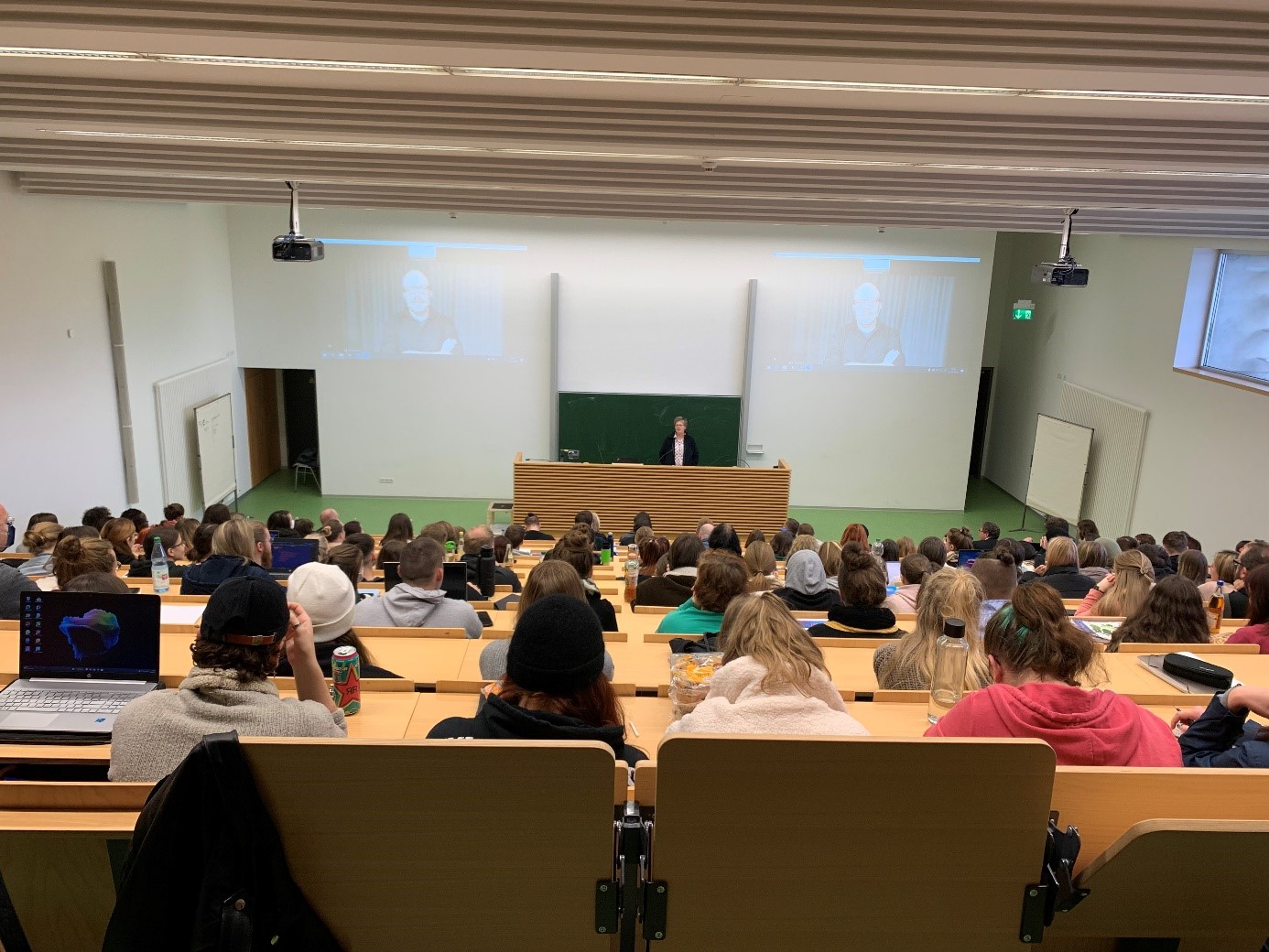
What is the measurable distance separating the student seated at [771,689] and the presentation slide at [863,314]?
32.0ft

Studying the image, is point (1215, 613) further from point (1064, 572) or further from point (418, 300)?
point (418, 300)

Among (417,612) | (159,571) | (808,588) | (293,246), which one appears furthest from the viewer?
(293,246)

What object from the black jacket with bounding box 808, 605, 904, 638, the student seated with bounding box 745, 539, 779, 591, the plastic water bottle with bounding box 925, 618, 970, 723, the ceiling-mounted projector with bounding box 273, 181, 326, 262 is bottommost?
the student seated with bounding box 745, 539, 779, 591

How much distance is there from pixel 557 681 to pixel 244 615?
0.82 meters

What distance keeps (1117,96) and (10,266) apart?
825 centimetres

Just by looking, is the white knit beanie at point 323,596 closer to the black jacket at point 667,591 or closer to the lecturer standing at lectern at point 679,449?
the black jacket at point 667,591

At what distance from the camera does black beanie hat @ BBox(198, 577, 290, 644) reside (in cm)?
228

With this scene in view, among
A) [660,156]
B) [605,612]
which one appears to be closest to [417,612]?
[605,612]

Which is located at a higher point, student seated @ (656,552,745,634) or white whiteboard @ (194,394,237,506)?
student seated @ (656,552,745,634)

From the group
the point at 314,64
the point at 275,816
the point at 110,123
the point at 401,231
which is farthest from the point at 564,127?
the point at 401,231

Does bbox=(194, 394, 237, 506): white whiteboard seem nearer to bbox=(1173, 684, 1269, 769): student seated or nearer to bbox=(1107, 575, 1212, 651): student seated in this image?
bbox=(1107, 575, 1212, 651): student seated

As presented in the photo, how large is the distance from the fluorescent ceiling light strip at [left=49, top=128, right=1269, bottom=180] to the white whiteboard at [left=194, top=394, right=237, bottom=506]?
4861 millimetres

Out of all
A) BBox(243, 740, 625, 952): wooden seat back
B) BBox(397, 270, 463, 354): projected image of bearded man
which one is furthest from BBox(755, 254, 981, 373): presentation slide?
BBox(243, 740, 625, 952): wooden seat back

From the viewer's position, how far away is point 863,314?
1203 cm
